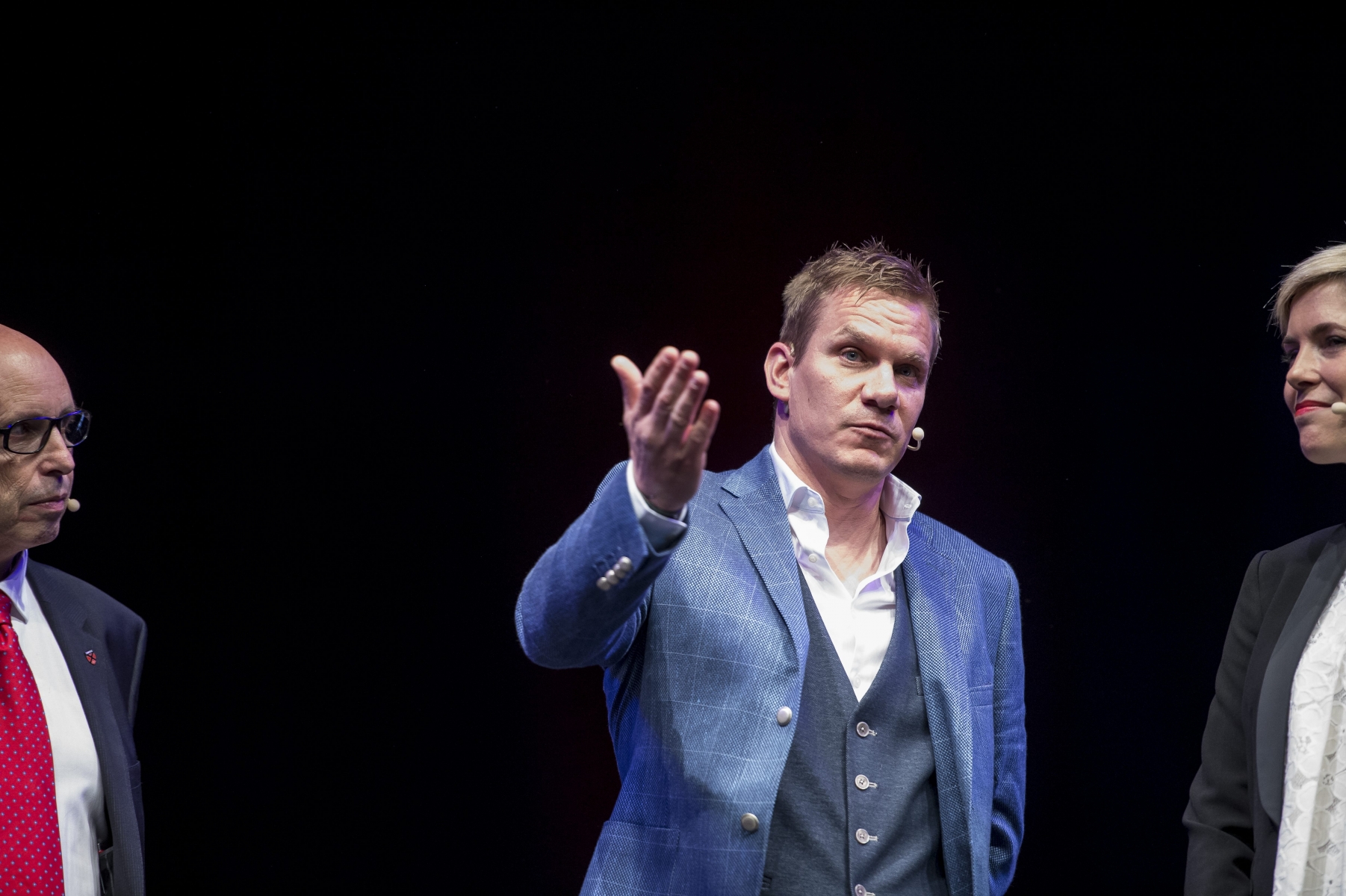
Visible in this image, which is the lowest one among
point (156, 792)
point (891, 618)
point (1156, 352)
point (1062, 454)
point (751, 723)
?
point (156, 792)

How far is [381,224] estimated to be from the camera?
9.40ft

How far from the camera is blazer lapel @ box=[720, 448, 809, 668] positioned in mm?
1791

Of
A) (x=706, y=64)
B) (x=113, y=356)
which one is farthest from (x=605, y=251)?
(x=113, y=356)

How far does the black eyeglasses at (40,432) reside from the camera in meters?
2.03

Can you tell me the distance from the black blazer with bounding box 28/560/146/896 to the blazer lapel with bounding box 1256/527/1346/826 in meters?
1.90

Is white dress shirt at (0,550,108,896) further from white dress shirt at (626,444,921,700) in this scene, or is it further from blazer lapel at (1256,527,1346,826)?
blazer lapel at (1256,527,1346,826)

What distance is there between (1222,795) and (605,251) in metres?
1.89

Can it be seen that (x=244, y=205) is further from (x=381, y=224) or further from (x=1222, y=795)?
(x=1222, y=795)

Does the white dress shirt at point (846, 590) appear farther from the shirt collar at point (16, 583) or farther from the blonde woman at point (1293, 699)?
the shirt collar at point (16, 583)

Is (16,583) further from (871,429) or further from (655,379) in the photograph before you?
(871,429)

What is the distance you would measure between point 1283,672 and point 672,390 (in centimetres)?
113

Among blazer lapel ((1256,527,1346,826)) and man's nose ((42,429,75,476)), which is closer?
blazer lapel ((1256,527,1346,826))

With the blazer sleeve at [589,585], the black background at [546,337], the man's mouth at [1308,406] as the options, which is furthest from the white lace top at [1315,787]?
the black background at [546,337]

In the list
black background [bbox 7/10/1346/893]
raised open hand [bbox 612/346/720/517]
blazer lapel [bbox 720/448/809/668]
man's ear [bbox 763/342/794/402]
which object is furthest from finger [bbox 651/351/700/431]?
black background [bbox 7/10/1346/893]
